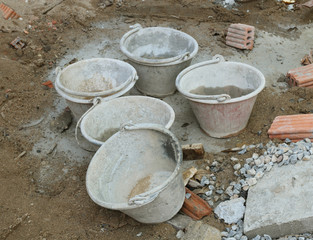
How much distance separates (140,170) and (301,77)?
313cm

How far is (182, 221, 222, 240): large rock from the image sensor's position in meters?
3.62

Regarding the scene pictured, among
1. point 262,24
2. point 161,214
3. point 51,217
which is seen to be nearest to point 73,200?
point 51,217

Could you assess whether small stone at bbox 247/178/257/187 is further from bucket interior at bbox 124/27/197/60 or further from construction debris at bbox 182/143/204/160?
bucket interior at bbox 124/27/197/60

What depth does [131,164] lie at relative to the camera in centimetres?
441

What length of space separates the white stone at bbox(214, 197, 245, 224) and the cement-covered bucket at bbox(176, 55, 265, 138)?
1302mm

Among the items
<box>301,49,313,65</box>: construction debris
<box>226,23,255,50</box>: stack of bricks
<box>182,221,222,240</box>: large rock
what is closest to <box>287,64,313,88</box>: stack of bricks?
<box>301,49,313,65</box>: construction debris

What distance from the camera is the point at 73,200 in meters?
4.38

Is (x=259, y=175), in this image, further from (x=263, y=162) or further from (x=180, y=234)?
(x=180, y=234)

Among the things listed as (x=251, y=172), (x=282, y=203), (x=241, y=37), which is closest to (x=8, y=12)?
(x=241, y=37)

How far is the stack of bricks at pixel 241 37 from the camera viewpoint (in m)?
6.95

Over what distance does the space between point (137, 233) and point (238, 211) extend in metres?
1.14

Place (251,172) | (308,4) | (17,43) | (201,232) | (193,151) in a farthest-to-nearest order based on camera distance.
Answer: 1. (308,4)
2. (17,43)
3. (193,151)
4. (251,172)
5. (201,232)

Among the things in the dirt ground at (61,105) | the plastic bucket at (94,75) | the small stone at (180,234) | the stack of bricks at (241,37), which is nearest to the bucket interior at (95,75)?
the plastic bucket at (94,75)

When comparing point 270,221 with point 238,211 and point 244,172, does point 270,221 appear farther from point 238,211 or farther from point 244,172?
point 244,172
